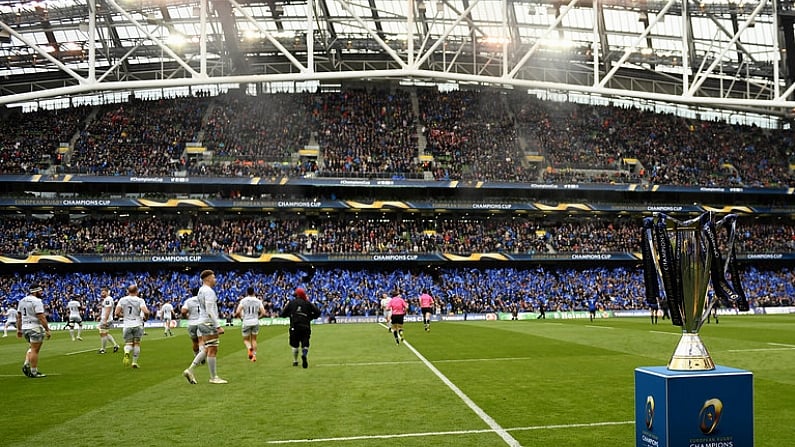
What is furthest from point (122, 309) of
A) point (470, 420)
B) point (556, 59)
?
point (556, 59)

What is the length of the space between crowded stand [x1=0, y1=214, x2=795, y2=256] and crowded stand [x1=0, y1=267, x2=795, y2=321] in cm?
190

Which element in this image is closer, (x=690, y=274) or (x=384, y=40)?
(x=690, y=274)

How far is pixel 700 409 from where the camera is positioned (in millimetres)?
5426

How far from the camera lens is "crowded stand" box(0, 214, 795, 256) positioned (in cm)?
5106

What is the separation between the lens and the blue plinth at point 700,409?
538 cm

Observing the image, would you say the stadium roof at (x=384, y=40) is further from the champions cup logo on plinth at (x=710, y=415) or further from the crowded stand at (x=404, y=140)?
the champions cup logo on plinth at (x=710, y=415)

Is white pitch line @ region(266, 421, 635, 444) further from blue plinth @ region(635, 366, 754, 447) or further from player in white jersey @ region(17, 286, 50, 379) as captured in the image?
player in white jersey @ region(17, 286, 50, 379)

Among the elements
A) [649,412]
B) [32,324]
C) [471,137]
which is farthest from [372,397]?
[471,137]

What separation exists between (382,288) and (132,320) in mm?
32964

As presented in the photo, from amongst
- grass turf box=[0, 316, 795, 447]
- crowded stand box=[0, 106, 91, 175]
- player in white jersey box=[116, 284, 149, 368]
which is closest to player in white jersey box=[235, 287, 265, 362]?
grass turf box=[0, 316, 795, 447]

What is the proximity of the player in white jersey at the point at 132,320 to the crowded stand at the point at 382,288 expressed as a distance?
90.3 ft

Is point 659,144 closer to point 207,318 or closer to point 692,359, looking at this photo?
point 207,318

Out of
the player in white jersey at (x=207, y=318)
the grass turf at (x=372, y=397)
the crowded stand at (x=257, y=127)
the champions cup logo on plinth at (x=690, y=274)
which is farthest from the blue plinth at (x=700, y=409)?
the crowded stand at (x=257, y=127)

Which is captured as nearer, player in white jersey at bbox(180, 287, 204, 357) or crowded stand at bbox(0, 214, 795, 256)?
player in white jersey at bbox(180, 287, 204, 357)
